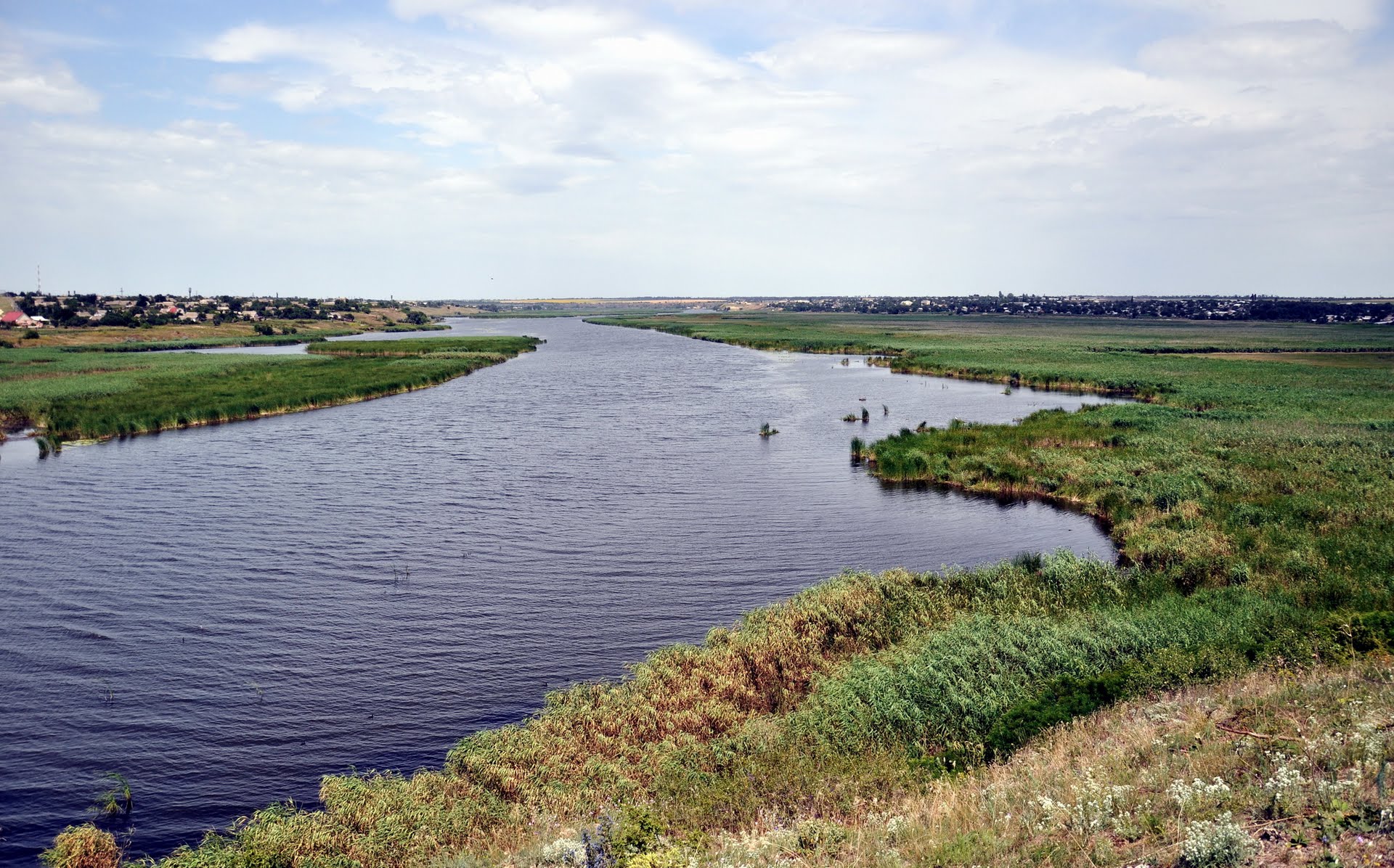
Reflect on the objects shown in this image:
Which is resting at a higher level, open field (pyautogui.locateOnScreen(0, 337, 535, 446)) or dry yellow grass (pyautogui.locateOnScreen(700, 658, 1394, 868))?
open field (pyautogui.locateOnScreen(0, 337, 535, 446))

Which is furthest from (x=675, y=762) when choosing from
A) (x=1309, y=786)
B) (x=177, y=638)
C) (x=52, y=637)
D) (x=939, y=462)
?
(x=939, y=462)

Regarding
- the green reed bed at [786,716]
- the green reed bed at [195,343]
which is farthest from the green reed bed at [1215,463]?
the green reed bed at [195,343]

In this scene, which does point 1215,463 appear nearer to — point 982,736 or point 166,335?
point 982,736

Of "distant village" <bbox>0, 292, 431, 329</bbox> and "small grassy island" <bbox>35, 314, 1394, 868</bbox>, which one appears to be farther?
"distant village" <bbox>0, 292, 431, 329</bbox>

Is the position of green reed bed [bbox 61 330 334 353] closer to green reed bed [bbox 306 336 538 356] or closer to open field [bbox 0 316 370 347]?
open field [bbox 0 316 370 347]

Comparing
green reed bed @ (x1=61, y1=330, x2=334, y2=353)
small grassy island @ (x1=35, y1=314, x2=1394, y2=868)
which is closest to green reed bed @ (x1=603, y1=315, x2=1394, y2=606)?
small grassy island @ (x1=35, y1=314, x2=1394, y2=868)

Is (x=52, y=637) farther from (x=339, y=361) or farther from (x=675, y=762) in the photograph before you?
(x=339, y=361)

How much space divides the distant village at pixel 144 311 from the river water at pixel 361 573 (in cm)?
9712

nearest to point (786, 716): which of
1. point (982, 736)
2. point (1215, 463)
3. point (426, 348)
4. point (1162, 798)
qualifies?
point (982, 736)

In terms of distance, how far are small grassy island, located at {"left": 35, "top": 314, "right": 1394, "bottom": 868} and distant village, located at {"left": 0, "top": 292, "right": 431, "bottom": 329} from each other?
128 m

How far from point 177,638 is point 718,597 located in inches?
492

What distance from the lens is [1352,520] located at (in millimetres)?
23453

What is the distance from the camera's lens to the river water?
567 inches

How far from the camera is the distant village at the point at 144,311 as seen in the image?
123m
